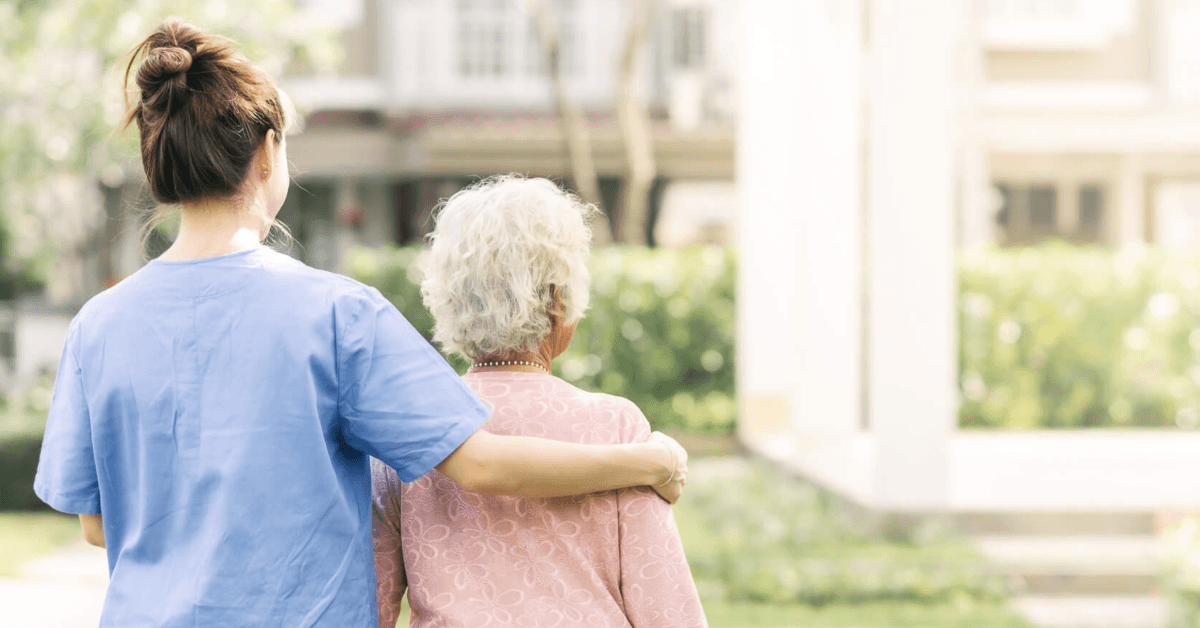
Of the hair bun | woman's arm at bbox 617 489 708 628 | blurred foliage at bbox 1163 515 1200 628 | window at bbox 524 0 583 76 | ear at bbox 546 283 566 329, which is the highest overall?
window at bbox 524 0 583 76

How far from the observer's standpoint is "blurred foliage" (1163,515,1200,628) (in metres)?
4.20

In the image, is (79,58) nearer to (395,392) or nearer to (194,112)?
(194,112)

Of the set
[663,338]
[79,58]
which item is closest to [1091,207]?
[663,338]

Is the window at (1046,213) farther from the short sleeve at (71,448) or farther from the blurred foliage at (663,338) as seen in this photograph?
the short sleeve at (71,448)

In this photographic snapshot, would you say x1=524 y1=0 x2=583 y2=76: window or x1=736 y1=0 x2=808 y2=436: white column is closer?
x1=736 y1=0 x2=808 y2=436: white column

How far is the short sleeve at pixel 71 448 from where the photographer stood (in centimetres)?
167

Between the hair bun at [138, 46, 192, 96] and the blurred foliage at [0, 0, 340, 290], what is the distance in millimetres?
6534

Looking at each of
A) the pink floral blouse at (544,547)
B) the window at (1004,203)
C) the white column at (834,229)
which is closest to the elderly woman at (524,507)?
the pink floral blouse at (544,547)

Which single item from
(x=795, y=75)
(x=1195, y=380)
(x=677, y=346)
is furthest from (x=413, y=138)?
(x=1195, y=380)

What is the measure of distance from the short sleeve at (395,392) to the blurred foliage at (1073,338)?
912 centimetres

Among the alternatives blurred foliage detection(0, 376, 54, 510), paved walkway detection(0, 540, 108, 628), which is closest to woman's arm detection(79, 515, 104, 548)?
paved walkway detection(0, 540, 108, 628)

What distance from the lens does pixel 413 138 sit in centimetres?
1877

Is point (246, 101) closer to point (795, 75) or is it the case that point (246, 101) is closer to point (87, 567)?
point (87, 567)

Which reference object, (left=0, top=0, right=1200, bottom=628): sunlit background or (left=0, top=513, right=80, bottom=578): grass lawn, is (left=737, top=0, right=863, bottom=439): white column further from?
(left=0, top=513, right=80, bottom=578): grass lawn
